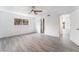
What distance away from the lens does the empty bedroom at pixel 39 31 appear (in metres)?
2.43

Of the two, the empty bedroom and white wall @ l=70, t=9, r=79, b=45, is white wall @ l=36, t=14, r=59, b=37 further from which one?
white wall @ l=70, t=9, r=79, b=45

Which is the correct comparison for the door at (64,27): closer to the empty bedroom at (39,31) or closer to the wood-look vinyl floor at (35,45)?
the empty bedroom at (39,31)

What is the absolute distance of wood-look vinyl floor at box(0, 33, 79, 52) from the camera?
7.89 feet

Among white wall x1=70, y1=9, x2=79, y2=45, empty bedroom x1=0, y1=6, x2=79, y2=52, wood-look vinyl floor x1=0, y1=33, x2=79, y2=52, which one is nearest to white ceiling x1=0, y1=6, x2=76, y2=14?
empty bedroom x1=0, y1=6, x2=79, y2=52

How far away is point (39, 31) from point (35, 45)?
0.47m

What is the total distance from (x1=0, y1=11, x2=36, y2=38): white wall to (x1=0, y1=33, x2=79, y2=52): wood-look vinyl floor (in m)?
0.15

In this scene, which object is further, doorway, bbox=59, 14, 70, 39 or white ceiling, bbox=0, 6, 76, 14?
doorway, bbox=59, 14, 70, 39

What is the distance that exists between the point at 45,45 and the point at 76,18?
107 centimetres

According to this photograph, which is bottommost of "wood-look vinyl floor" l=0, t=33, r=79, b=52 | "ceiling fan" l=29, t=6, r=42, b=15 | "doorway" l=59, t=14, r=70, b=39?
"wood-look vinyl floor" l=0, t=33, r=79, b=52

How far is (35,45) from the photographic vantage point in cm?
248

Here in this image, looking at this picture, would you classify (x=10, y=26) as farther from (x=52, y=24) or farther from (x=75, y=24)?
(x=75, y=24)

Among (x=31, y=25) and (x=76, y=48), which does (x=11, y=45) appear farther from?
(x=76, y=48)
